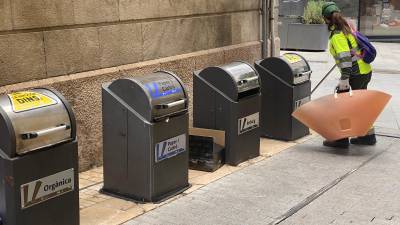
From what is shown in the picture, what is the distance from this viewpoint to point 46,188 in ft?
13.4

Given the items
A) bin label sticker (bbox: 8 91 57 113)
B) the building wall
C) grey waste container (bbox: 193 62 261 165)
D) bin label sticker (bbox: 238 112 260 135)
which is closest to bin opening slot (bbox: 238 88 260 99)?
grey waste container (bbox: 193 62 261 165)

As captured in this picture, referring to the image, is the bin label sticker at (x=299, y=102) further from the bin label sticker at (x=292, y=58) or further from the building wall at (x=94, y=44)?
the building wall at (x=94, y=44)

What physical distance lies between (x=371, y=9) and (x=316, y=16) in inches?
162

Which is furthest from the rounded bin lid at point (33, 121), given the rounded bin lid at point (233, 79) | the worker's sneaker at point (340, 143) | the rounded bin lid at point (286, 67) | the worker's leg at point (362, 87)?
the worker's leg at point (362, 87)

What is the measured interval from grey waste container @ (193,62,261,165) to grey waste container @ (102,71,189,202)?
96 cm

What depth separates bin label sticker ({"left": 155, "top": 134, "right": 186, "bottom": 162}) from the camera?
16.7ft

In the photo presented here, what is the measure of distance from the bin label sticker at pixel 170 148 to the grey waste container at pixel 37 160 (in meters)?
0.95

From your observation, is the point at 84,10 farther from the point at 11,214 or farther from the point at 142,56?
the point at 11,214

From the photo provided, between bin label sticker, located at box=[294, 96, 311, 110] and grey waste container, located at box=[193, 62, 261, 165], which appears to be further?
bin label sticker, located at box=[294, 96, 311, 110]

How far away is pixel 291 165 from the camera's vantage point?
655 cm

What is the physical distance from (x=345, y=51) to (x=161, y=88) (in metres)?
2.76

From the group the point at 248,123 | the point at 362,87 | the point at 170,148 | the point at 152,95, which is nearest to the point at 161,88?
the point at 152,95

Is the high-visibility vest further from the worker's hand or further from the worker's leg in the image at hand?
the worker's leg

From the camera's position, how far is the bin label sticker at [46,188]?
3953 millimetres
